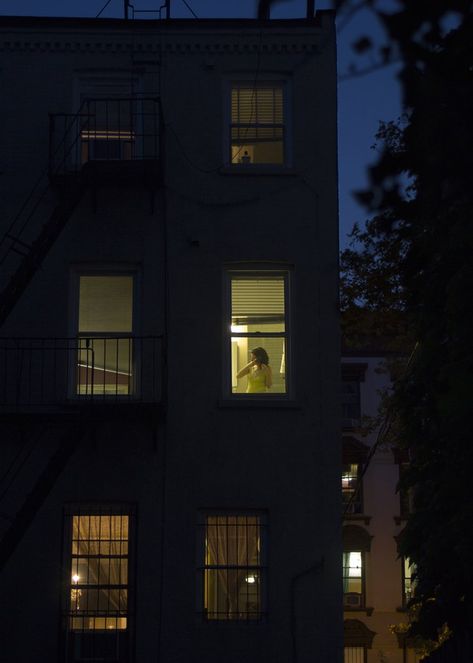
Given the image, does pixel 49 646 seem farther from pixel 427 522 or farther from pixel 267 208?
pixel 267 208

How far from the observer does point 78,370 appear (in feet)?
50.0

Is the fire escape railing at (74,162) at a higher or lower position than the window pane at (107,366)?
higher

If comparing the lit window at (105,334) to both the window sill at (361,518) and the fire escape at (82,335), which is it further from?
the window sill at (361,518)

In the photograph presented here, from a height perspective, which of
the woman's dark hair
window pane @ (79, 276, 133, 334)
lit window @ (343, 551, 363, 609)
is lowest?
lit window @ (343, 551, 363, 609)

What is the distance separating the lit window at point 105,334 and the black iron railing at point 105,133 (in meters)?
1.72

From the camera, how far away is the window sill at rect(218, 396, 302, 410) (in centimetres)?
1500

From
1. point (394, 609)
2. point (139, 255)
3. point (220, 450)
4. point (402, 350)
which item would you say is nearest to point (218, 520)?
point (220, 450)

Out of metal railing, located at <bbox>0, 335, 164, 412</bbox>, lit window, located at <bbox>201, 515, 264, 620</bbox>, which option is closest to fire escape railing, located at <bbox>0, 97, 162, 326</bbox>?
metal railing, located at <bbox>0, 335, 164, 412</bbox>

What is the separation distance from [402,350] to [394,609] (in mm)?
14842

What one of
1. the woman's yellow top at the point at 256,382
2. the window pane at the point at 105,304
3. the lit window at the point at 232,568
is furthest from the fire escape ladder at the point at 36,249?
the lit window at the point at 232,568

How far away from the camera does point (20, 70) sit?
16000mm

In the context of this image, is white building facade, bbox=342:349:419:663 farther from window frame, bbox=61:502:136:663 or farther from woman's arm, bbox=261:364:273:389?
window frame, bbox=61:502:136:663

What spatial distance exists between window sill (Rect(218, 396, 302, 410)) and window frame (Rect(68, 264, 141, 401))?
121 cm

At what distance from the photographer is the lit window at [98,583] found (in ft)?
47.3
